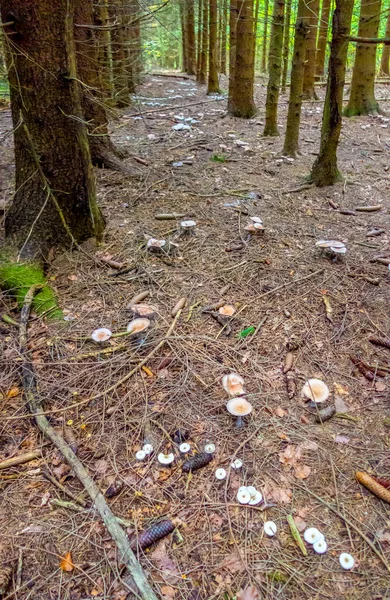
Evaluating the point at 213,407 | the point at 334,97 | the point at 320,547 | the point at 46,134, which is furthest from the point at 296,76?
the point at 320,547

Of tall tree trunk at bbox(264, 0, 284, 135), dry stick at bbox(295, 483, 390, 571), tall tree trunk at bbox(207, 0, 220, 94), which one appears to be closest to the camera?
dry stick at bbox(295, 483, 390, 571)

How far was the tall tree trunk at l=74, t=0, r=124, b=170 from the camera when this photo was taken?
4.39m

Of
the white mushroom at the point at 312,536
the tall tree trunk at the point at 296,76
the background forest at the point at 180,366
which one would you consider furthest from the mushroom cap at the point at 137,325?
the tall tree trunk at the point at 296,76

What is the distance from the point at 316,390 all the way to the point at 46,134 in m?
2.88

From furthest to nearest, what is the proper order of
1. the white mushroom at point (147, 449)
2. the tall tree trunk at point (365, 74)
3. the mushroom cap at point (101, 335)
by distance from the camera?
the tall tree trunk at point (365, 74) < the mushroom cap at point (101, 335) < the white mushroom at point (147, 449)

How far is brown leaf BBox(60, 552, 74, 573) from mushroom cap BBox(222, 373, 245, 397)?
1.14 m

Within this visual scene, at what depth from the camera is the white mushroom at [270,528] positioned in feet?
5.61

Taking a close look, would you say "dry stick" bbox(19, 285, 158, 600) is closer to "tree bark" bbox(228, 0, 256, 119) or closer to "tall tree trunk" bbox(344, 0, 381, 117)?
"tree bark" bbox(228, 0, 256, 119)

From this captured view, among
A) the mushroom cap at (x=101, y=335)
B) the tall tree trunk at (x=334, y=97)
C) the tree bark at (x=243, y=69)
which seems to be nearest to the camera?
the mushroom cap at (x=101, y=335)

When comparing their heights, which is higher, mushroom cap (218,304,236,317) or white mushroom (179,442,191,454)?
mushroom cap (218,304,236,317)

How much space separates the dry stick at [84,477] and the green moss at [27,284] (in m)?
0.20

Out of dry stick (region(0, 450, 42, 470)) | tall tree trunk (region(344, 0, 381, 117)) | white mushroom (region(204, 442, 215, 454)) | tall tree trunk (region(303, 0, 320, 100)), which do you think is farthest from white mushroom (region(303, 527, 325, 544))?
tall tree trunk (region(303, 0, 320, 100))

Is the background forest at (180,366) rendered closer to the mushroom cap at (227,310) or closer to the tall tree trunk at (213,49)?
the mushroom cap at (227,310)

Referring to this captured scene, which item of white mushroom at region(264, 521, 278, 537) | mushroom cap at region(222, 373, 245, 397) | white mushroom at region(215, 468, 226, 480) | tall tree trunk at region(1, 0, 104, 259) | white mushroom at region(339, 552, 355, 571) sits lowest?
white mushroom at region(339, 552, 355, 571)
